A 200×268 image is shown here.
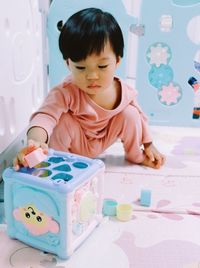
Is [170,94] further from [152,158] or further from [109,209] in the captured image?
[109,209]

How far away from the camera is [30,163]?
0.60 meters

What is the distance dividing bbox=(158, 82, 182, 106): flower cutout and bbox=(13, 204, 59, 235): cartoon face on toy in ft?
2.25

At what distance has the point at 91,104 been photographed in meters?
Answer: 0.86

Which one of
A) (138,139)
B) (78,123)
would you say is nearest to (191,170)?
(138,139)

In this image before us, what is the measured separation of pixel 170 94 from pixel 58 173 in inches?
25.8

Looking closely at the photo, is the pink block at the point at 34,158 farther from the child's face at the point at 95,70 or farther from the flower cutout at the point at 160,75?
the flower cutout at the point at 160,75

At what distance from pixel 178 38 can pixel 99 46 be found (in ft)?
1.52

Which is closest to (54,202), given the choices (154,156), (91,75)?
(91,75)

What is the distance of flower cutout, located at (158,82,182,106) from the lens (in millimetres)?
1164

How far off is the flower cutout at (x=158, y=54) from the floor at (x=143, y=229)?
337 millimetres

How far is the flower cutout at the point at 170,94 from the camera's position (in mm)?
1164

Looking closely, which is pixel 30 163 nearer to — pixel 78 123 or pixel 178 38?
pixel 78 123

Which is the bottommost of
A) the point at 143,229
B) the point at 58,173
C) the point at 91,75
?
the point at 143,229

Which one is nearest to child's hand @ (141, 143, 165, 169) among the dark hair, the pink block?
the dark hair
